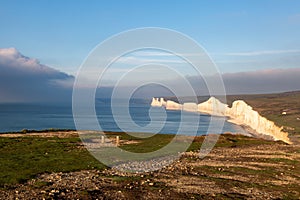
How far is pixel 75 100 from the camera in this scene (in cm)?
2939

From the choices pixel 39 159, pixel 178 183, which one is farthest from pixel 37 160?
pixel 178 183

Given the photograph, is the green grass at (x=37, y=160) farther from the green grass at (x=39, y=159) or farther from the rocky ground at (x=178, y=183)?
the rocky ground at (x=178, y=183)

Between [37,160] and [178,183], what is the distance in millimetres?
16096

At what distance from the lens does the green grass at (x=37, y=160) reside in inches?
1090

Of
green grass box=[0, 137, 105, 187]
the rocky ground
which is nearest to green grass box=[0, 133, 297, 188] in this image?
green grass box=[0, 137, 105, 187]

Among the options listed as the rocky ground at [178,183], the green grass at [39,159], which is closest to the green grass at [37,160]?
the green grass at [39,159]

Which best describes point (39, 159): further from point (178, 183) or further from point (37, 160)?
point (178, 183)

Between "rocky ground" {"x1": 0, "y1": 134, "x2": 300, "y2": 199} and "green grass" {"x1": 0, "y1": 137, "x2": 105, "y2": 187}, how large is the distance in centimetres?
156

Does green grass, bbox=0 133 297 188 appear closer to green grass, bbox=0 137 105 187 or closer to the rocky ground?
green grass, bbox=0 137 105 187

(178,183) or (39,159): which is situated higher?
(39,159)

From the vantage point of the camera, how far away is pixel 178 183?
27031mm

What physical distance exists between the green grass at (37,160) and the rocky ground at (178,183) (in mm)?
1558

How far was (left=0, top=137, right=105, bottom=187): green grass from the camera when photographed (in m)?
27.7

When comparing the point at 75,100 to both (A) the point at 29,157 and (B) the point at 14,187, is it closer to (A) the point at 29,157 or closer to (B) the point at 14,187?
(B) the point at 14,187
